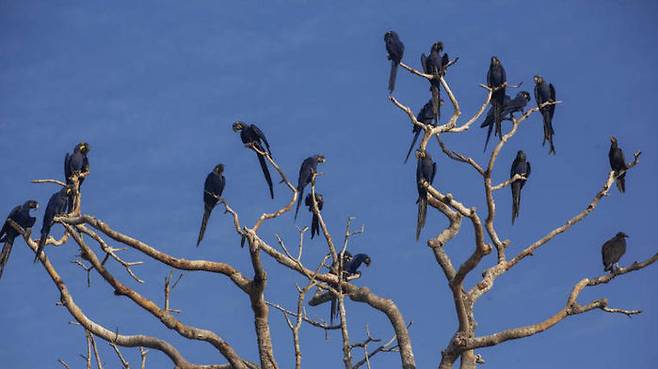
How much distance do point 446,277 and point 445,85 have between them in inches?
70.7

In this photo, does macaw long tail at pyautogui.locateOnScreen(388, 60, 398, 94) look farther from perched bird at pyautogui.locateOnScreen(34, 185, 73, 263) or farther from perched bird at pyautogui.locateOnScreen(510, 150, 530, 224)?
perched bird at pyautogui.locateOnScreen(34, 185, 73, 263)

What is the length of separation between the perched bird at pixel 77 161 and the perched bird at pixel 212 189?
1.18 m

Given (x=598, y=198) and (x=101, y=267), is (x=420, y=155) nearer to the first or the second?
(x=598, y=198)

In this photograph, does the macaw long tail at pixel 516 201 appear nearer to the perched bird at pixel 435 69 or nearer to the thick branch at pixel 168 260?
the perched bird at pixel 435 69

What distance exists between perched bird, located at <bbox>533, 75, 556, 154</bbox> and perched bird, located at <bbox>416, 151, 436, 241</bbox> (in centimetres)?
144

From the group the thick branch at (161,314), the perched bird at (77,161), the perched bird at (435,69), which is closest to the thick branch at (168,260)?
the thick branch at (161,314)

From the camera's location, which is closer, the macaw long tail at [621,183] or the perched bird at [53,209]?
the perched bird at [53,209]

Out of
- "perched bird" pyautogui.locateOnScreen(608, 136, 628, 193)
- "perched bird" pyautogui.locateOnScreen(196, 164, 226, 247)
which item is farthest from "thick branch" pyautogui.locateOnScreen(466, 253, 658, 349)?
"perched bird" pyautogui.locateOnScreen(196, 164, 226, 247)

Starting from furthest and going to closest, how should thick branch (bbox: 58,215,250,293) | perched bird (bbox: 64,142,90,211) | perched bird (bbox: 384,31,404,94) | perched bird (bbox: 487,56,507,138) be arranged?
perched bird (bbox: 384,31,404,94), perched bird (bbox: 487,56,507,138), perched bird (bbox: 64,142,90,211), thick branch (bbox: 58,215,250,293)

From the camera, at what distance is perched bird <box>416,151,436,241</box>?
1063cm

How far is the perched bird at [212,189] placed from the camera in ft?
35.6

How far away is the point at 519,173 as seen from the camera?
36.8 ft

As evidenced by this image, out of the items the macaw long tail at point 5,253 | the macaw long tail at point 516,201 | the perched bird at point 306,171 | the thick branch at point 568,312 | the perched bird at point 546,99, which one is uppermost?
the perched bird at point 546,99

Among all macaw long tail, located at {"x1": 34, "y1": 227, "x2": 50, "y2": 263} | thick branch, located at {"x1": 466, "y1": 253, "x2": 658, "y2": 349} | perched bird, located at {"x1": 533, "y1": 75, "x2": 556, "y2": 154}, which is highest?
perched bird, located at {"x1": 533, "y1": 75, "x2": 556, "y2": 154}
